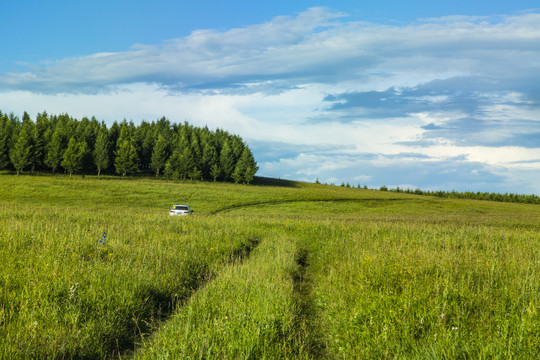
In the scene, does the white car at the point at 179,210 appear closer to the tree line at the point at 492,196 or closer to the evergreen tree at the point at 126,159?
the evergreen tree at the point at 126,159

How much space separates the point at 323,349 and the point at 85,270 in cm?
555

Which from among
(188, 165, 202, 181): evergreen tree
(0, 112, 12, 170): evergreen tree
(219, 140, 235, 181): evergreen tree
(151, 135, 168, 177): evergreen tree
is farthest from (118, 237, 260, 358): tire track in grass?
(151, 135, 168, 177): evergreen tree

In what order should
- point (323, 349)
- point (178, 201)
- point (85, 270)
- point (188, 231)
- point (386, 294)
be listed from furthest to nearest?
point (178, 201) → point (188, 231) → point (85, 270) → point (386, 294) → point (323, 349)

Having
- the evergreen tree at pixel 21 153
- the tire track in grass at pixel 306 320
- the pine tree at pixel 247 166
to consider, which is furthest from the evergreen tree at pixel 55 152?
the tire track in grass at pixel 306 320

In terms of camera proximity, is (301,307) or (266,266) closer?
(301,307)

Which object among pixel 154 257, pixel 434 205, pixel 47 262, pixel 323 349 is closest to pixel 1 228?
pixel 47 262

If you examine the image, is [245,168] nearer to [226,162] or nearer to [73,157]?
[226,162]

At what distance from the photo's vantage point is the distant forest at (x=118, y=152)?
93875mm

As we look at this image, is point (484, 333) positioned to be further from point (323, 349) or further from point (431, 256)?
point (431, 256)

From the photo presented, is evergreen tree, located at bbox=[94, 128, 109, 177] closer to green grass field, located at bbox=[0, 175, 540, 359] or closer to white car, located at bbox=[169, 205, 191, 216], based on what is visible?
white car, located at bbox=[169, 205, 191, 216]

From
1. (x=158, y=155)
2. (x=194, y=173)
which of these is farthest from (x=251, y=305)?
(x=158, y=155)

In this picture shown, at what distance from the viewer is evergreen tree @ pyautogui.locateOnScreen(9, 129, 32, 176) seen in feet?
288

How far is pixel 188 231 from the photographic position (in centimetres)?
1639

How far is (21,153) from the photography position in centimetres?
8794
